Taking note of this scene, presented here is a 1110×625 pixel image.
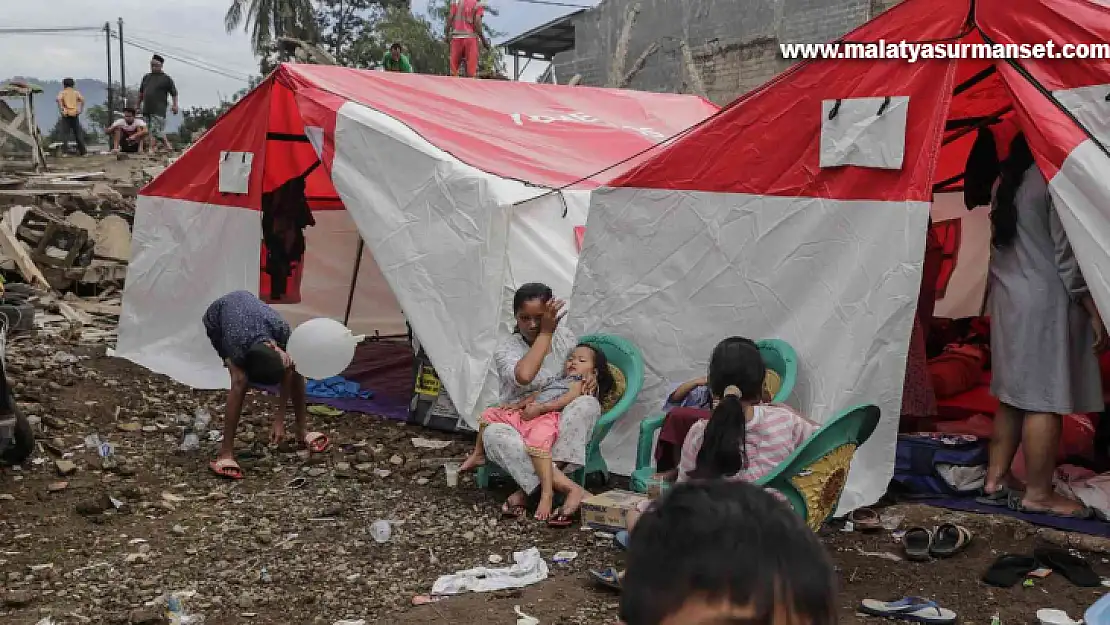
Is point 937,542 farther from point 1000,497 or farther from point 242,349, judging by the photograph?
point 242,349

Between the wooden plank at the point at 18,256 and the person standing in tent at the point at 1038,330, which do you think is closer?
the person standing in tent at the point at 1038,330

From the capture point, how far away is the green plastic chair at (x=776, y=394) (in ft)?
15.3

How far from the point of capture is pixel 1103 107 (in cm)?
403

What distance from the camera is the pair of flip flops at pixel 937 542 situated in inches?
159

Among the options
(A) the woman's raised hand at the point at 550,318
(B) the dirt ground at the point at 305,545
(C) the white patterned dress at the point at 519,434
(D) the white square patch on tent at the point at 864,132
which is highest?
(D) the white square patch on tent at the point at 864,132

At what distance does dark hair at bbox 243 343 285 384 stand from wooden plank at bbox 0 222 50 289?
6.77 m

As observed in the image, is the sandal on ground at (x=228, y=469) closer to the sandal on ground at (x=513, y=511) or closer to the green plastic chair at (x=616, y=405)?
the green plastic chair at (x=616, y=405)

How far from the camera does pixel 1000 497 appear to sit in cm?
462

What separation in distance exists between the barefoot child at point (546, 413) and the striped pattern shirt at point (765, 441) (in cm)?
93

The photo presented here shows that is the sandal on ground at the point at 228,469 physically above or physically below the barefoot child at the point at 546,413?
below

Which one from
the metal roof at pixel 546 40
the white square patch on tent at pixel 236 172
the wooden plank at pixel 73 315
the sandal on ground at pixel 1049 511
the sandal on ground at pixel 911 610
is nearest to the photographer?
the sandal on ground at pixel 911 610

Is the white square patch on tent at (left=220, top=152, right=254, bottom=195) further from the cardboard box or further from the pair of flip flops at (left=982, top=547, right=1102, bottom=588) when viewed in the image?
the pair of flip flops at (left=982, top=547, right=1102, bottom=588)

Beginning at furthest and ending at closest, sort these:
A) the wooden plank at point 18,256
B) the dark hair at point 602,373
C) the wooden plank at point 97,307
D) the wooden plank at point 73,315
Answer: the wooden plank at point 18,256
the wooden plank at point 97,307
the wooden plank at point 73,315
the dark hair at point 602,373

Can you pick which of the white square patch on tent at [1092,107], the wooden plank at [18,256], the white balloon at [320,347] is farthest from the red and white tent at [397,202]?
the wooden plank at [18,256]
